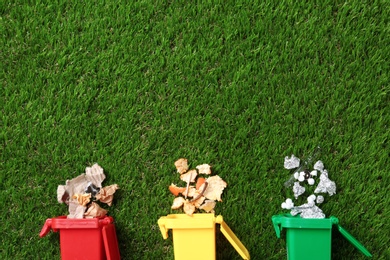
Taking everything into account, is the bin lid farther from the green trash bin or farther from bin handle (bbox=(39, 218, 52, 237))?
bin handle (bbox=(39, 218, 52, 237))

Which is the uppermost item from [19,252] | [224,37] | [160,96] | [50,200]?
[224,37]

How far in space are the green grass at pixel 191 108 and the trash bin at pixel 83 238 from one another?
9cm

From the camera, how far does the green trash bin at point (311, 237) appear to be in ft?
4.10

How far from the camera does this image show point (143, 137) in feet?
4.50

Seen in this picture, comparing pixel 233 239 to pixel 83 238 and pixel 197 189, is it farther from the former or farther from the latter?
pixel 83 238

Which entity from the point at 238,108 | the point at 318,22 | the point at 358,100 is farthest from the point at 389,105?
the point at 238,108

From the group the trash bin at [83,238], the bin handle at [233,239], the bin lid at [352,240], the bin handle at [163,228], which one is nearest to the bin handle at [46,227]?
the trash bin at [83,238]

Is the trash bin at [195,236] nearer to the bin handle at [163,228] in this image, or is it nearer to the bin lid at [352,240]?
the bin handle at [163,228]

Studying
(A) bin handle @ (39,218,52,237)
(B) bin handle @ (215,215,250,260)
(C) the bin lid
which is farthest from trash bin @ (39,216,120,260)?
(C) the bin lid

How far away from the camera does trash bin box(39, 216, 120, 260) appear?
4.17ft

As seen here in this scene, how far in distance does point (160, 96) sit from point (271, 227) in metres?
0.51

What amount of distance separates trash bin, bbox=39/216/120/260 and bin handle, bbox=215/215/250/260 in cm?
32

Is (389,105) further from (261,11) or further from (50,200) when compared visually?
(50,200)

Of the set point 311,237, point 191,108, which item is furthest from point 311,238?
point 191,108
